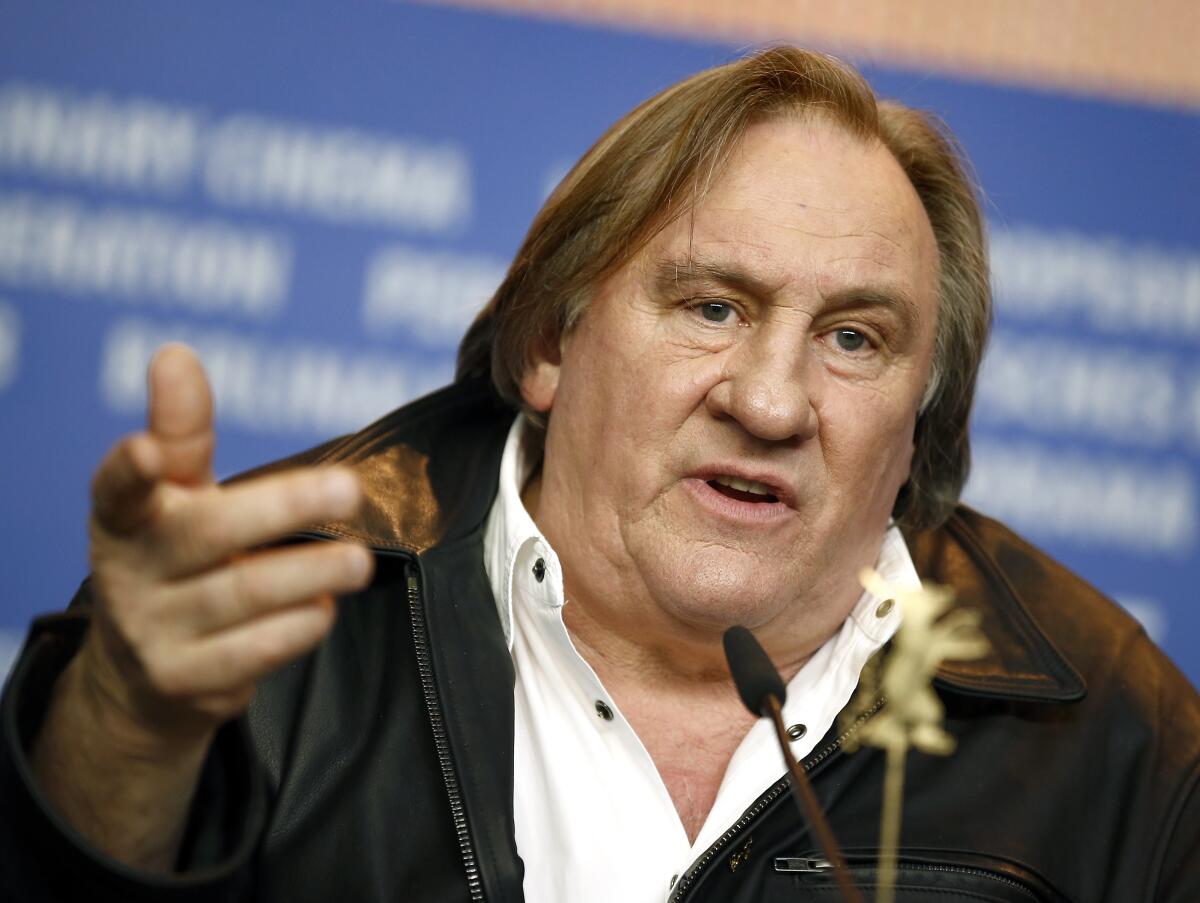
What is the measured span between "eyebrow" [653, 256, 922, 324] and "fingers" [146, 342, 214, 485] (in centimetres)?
101

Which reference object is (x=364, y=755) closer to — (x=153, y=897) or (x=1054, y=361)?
(x=153, y=897)

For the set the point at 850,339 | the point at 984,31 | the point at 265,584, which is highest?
the point at 984,31

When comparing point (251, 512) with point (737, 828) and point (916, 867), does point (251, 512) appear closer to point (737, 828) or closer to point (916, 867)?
point (737, 828)

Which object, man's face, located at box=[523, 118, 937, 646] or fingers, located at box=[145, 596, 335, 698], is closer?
fingers, located at box=[145, 596, 335, 698]

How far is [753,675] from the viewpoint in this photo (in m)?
1.46

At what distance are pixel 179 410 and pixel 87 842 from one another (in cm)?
47

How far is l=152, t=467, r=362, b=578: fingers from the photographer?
118 centimetres

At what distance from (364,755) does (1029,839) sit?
0.97m

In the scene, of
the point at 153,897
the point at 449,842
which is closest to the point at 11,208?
the point at 449,842

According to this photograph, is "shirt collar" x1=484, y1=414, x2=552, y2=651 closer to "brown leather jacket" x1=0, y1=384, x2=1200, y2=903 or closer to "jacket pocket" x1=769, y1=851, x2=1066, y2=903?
"brown leather jacket" x1=0, y1=384, x2=1200, y2=903

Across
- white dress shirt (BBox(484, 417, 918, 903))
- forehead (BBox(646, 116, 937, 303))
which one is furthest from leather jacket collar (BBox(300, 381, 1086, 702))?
forehead (BBox(646, 116, 937, 303))

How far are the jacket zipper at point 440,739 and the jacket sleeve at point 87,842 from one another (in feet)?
1.28

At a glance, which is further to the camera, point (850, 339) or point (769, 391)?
point (850, 339)

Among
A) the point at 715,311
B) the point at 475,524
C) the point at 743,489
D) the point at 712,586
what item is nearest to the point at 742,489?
the point at 743,489
